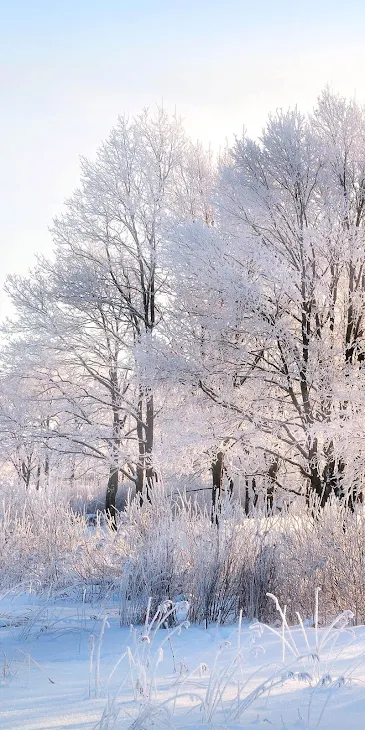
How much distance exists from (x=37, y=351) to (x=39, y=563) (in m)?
8.06

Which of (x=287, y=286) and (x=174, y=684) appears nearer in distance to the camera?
(x=174, y=684)

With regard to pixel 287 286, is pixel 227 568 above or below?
below

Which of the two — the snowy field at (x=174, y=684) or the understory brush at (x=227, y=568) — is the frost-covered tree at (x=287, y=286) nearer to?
the understory brush at (x=227, y=568)

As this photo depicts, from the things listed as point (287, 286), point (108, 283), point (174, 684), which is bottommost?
point (174, 684)

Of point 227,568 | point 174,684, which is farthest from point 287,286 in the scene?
point 174,684

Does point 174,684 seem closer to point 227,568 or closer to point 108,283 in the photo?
point 227,568

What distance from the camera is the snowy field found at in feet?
8.73

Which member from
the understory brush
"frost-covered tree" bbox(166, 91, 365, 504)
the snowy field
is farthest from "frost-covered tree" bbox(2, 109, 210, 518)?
the snowy field

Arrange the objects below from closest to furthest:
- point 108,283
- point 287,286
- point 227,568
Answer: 1. point 227,568
2. point 287,286
3. point 108,283

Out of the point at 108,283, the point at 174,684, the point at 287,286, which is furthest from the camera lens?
the point at 108,283

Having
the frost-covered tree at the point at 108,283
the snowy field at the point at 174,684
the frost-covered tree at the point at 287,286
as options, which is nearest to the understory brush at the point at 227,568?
the snowy field at the point at 174,684

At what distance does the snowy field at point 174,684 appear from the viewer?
2660 mm

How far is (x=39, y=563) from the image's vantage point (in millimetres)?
7301

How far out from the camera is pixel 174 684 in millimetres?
3041
